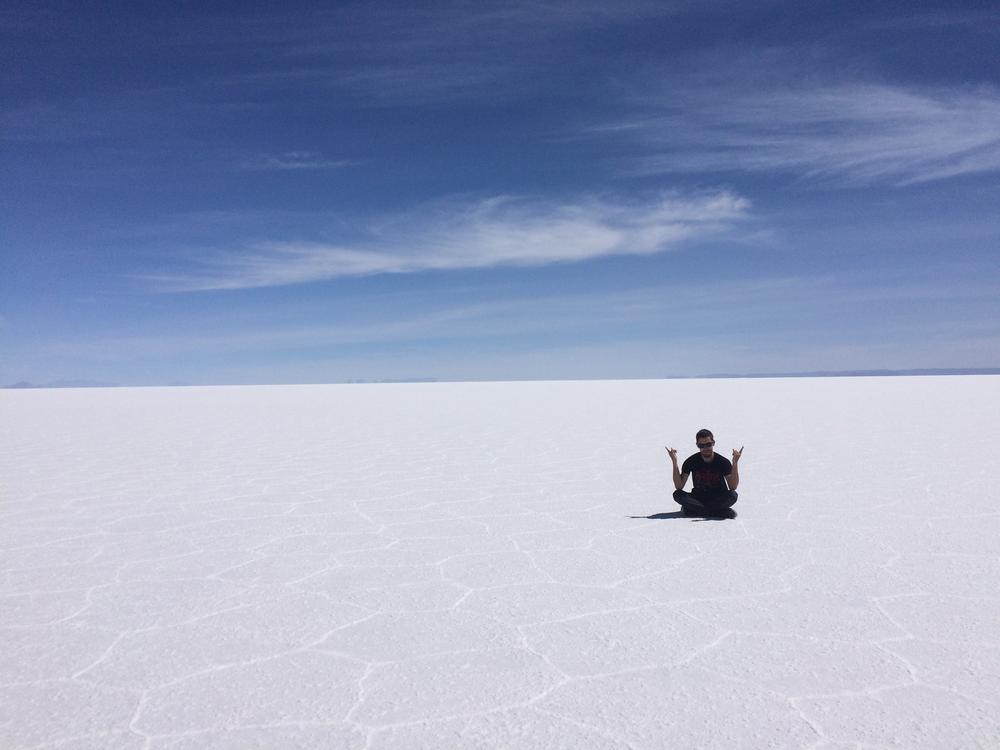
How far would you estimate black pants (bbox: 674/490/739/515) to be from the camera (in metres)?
4.65

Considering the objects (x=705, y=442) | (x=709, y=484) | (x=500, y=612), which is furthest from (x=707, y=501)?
(x=500, y=612)

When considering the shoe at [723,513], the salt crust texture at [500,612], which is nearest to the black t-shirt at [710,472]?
the shoe at [723,513]

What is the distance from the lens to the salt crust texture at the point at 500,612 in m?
2.08

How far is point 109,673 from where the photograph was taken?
8.02 feet

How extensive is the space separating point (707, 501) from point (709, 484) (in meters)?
0.12

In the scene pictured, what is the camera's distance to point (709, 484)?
4.72m

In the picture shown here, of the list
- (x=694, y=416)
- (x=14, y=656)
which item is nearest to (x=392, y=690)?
(x=14, y=656)

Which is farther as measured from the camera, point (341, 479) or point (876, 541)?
point (341, 479)

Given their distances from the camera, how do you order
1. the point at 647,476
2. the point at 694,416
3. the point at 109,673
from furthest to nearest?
1. the point at 694,416
2. the point at 647,476
3. the point at 109,673

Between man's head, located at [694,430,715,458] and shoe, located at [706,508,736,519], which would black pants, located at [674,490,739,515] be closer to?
shoe, located at [706,508,736,519]

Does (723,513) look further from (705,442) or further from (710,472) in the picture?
(705,442)

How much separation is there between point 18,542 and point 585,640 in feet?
12.1

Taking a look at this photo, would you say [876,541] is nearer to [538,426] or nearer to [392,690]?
[392,690]

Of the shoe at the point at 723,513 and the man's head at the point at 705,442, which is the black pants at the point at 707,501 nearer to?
the shoe at the point at 723,513
